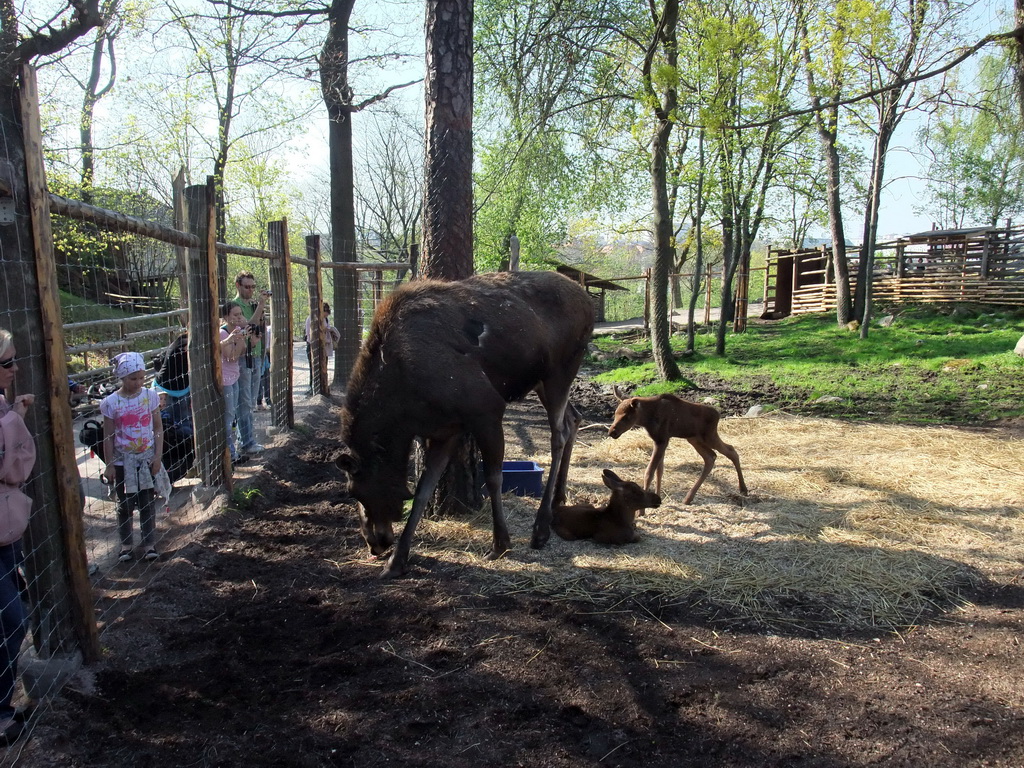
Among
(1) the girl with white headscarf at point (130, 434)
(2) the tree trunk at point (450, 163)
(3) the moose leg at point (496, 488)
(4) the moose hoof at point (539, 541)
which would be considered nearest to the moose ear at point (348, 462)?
(3) the moose leg at point (496, 488)

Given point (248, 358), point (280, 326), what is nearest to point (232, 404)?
point (248, 358)

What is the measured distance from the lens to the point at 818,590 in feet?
14.6

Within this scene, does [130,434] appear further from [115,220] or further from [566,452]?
[566,452]

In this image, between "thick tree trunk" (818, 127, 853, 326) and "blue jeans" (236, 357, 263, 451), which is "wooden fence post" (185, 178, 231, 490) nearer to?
"blue jeans" (236, 357, 263, 451)

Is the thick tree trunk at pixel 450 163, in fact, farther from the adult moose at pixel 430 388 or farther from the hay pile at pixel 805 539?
the adult moose at pixel 430 388

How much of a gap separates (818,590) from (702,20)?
1324cm

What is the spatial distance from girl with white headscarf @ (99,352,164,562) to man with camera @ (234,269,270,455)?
2.86m

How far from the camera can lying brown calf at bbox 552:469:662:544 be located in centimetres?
517

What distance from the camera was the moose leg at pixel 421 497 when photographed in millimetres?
4734

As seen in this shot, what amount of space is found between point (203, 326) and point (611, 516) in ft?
13.1

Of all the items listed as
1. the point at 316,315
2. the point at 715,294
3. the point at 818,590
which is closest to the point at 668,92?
the point at 316,315

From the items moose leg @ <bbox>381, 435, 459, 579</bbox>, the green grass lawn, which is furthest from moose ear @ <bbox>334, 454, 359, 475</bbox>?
the green grass lawn

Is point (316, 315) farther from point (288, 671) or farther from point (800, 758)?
point (800, 758)

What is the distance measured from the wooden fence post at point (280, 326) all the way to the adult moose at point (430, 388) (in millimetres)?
4088
